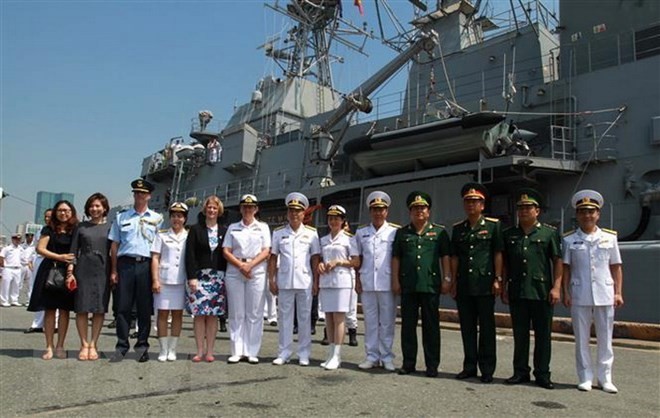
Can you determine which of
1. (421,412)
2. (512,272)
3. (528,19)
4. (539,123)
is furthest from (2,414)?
(528,19)

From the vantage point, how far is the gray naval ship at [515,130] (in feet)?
28.7

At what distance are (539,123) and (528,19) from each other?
9.66ft

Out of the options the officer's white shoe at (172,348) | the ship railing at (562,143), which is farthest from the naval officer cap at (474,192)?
the ship railing at (562,143)

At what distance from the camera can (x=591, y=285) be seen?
13.1 ft

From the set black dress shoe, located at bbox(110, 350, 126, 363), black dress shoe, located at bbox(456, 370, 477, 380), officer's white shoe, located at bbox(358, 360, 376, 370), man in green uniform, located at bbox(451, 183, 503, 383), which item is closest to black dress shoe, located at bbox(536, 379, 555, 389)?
man in green uniform, located at bbox(451, 183, 503, 383)

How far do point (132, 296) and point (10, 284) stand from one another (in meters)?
8.31

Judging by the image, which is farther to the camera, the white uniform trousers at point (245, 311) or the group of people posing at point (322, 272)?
the white uniform trousers at point (245, 311)

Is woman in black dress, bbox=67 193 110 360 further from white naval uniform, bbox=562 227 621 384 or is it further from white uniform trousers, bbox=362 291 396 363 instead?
white naval uniform, bbox=562 227 621 384

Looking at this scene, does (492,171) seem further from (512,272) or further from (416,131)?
(512,272)

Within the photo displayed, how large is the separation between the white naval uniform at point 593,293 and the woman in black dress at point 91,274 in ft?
12.9

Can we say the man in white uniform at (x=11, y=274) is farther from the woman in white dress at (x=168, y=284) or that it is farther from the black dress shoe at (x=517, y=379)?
the black dress shoe at (x=517, y=379)

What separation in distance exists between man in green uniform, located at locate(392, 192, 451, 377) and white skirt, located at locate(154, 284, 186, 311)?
1.86 meters

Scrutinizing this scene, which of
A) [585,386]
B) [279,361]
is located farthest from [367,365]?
[585,386]

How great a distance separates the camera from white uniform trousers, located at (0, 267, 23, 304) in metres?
11.1
